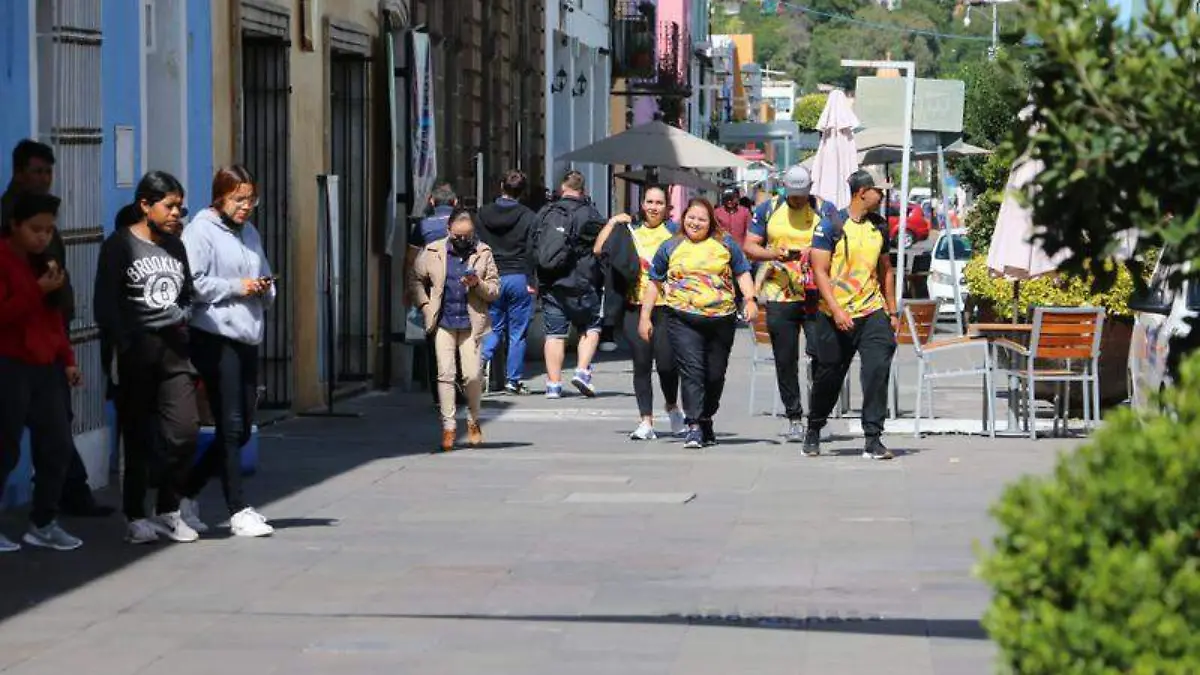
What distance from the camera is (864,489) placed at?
13898mm

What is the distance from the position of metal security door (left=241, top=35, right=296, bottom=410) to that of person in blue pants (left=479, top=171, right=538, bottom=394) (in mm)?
3300

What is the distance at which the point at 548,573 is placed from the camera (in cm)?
1049

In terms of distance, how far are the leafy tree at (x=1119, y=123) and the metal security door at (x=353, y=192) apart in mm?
15864

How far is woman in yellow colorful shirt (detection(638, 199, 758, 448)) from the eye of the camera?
53.5 feet

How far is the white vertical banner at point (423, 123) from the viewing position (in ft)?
73.4

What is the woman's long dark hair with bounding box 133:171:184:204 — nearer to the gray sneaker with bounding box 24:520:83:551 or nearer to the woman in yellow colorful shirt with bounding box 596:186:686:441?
the gray sneaker with bounding box 24:520:83:551

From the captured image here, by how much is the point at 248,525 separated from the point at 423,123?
11352mm

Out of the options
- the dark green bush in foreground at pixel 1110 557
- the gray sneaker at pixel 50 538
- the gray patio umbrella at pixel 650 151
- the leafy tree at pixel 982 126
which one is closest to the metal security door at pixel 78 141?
the gray sneaker at pixel 50 538

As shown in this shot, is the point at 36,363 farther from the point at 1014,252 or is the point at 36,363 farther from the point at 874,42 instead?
the point at 874,42

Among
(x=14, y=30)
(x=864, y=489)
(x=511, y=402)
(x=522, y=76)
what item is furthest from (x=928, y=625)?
(x=522, y=76)

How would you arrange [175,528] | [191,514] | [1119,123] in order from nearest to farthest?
1. [1119,123]
2. [175,528]
3. [191,514]

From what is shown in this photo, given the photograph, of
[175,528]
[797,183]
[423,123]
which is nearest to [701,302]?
[797,183]

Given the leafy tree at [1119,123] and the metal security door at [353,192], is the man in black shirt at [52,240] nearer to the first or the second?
the leafy tree at [1119,123]

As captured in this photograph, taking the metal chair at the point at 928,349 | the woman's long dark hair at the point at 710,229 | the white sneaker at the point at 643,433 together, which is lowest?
the white sneaker at the point at 643,433
